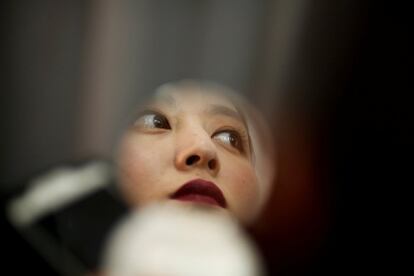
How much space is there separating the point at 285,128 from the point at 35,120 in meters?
0.25

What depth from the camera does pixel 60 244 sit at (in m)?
0.43

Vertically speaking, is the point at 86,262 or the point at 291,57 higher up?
the point at 291,57

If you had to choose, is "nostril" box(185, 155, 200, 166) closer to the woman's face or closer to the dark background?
the woman's face

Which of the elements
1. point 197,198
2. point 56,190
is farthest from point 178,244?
point 56,190

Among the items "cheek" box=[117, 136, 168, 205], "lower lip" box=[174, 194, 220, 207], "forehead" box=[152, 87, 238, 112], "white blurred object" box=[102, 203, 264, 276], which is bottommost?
"white blurred object" box=[102, 203, 264, 276]

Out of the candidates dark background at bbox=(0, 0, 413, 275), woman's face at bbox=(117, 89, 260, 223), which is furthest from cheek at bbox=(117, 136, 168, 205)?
dark background at bbox=(0, 0, 413, 275)

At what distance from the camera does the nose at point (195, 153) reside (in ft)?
1.09

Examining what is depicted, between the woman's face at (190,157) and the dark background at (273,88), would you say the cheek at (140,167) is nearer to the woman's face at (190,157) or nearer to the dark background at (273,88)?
the woman's face at (190,157)

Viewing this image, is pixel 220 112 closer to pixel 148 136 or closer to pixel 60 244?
pixel 148 136

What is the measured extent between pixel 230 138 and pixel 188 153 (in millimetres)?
36

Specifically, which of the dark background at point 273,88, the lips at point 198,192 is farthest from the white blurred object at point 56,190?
the lips at point 198,192

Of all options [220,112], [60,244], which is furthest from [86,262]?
[220,112]

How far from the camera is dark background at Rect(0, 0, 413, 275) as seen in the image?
466mm

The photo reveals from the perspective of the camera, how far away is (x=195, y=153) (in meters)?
0.33
